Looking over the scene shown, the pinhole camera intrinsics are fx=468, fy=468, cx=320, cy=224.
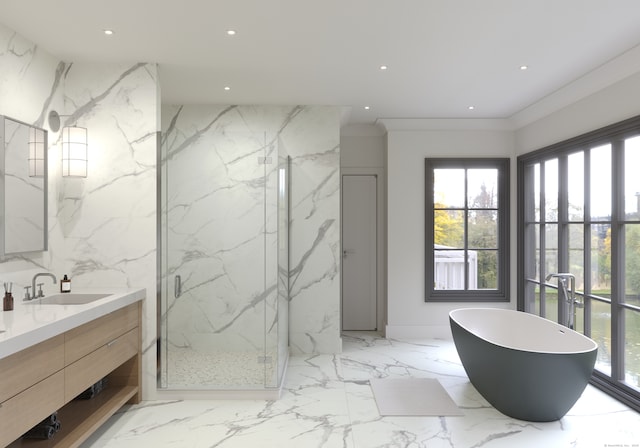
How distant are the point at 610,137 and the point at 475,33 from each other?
62.1 inches

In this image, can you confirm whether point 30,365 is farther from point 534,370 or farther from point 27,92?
point 534,370

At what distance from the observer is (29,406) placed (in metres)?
2.21

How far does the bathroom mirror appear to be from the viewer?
9.71ft

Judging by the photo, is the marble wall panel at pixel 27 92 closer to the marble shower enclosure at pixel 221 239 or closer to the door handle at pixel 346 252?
the marble shower enclosure at pixel 221 239

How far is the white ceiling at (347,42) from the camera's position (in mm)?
2777

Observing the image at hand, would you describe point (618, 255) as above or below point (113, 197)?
below

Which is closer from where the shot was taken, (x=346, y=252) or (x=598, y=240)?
(x=598, y=240)

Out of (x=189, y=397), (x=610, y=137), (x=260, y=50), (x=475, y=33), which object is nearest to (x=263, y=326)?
(x=189, y=397)

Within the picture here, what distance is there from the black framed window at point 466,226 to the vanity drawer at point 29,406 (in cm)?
418

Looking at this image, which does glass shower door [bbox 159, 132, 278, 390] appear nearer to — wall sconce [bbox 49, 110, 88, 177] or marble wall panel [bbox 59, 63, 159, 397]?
marble wall panel [bbox 59, 63, 159, 397]

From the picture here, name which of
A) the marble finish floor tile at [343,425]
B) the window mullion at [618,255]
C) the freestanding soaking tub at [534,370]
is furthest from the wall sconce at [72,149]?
the window mullion at [618,255]

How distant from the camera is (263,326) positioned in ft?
11.9

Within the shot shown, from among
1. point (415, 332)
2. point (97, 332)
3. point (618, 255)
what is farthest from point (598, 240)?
point (97, 332)

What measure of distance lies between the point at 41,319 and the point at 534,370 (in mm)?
2958
